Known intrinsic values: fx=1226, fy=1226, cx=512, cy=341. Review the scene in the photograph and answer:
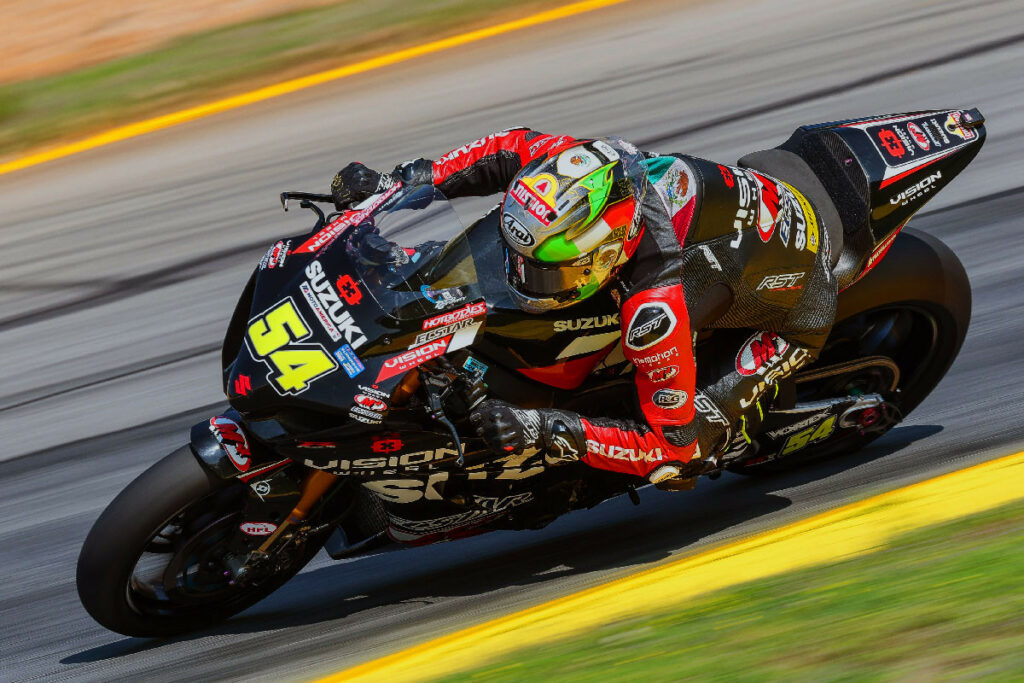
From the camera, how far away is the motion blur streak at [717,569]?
4.01 metres

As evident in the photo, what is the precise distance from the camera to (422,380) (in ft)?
12.8

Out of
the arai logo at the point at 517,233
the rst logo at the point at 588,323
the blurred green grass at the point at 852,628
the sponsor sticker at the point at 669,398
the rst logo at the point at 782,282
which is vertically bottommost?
the blurred green grass at the point at 852,628

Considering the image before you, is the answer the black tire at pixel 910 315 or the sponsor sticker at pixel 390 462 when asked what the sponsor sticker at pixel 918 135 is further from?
the sponsor sticker at pixel 390 462

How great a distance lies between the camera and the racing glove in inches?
157

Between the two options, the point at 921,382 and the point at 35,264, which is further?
the point at 35,264

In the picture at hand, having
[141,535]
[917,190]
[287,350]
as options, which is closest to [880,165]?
[917,190]

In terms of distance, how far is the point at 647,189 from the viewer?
4438 millimetres

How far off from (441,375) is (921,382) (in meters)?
2.61

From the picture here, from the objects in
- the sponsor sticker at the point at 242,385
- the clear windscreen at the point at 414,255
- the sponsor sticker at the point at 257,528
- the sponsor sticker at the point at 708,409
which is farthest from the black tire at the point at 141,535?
the sponsor sticker at the point at 708,409

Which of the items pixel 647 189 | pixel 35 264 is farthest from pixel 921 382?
pixel 35 264

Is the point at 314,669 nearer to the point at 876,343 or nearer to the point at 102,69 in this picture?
the point at 876,343

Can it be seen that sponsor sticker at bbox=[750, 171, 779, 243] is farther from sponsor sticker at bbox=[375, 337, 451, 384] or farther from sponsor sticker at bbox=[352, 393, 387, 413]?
sponsor sticker at bbox=[352, 393, 387, 413]

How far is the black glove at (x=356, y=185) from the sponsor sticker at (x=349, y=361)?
0.87 metres

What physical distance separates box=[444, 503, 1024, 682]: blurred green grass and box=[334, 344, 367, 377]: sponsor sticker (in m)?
1.00
